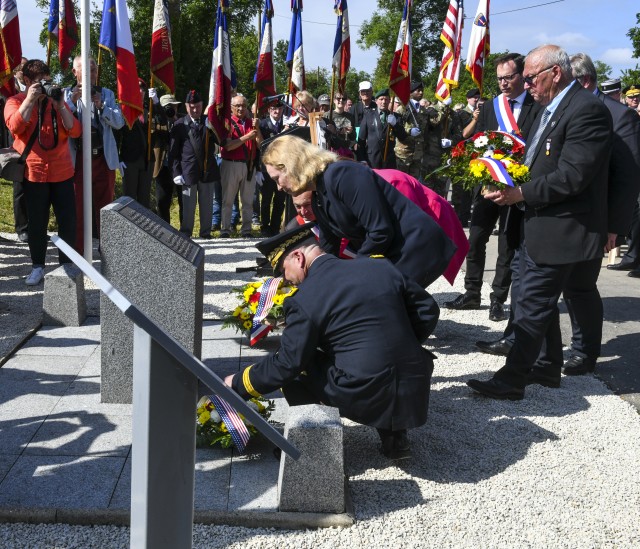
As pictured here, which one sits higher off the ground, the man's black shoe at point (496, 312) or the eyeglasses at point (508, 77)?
the eyeglasses at point (508, 77)

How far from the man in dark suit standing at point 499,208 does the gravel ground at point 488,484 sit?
1743mm

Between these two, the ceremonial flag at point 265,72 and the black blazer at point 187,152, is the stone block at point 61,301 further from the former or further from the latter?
the ceremonial flag at point 265,72

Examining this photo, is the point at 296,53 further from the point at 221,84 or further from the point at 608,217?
the point at 608,217

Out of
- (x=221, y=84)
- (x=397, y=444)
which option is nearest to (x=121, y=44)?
(x=221, y=84)

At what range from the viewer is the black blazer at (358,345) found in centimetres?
362

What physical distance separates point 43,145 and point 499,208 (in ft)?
14.3

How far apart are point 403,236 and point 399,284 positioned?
78cm

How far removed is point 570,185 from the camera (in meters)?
4.62

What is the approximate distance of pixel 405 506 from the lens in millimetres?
3549

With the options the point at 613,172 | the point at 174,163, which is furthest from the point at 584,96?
the point at 174,163

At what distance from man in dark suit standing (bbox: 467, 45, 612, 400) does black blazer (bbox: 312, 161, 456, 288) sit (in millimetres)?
664

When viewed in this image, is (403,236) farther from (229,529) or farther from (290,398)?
(229,529)

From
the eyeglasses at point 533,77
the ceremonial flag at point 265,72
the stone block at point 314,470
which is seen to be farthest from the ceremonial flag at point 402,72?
the stone block at point 314,470

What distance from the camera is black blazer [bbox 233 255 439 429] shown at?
3.62m
